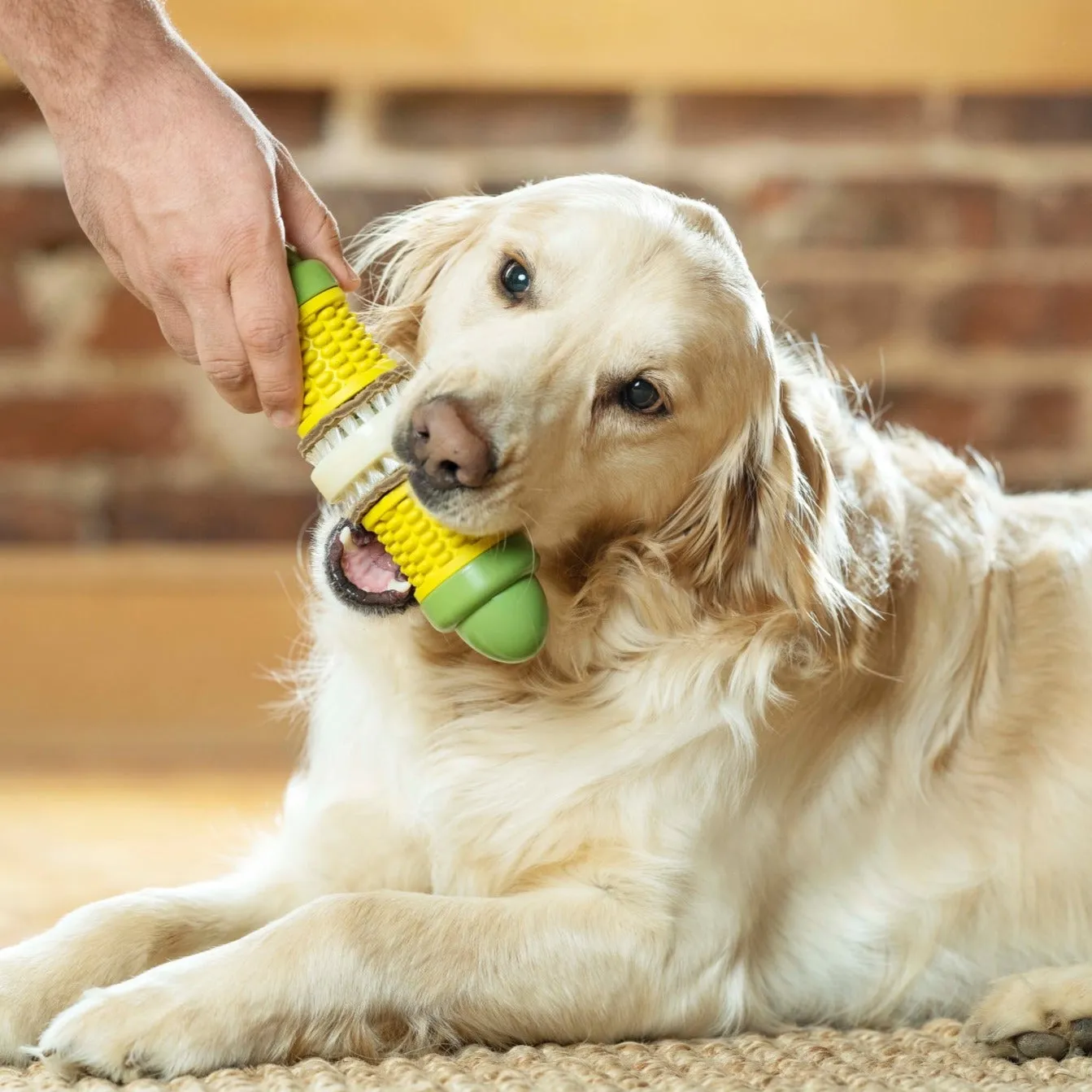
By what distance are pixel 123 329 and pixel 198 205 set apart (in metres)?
1.96

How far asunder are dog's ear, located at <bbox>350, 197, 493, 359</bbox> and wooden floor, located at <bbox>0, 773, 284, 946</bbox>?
679mm

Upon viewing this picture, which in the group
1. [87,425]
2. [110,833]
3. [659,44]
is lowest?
[110,833]

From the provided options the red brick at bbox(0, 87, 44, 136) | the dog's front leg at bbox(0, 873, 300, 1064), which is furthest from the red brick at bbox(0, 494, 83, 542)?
the dog's front leg at bbox(0, 873, 300, 1064)

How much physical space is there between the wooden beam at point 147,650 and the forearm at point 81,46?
179 cm

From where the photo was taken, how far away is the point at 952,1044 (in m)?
1.57

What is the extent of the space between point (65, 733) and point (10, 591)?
31cm

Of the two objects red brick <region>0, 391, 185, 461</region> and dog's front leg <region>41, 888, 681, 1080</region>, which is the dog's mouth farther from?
red brick <region>0, 391, 185, 461</region>

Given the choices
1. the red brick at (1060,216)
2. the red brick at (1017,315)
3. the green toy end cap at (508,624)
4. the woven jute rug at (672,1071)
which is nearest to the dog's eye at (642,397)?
the green toy end cap at (508,624)

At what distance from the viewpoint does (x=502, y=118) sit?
3.38m

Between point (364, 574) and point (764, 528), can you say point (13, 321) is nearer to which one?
point (364, 574)

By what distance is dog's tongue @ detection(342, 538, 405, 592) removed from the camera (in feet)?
5.23

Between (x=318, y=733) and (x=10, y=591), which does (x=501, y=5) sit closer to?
(x=10, y=591)

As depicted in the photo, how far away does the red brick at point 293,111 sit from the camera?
10.8 feet

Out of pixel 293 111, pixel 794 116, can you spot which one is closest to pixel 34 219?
pixel 293 111
